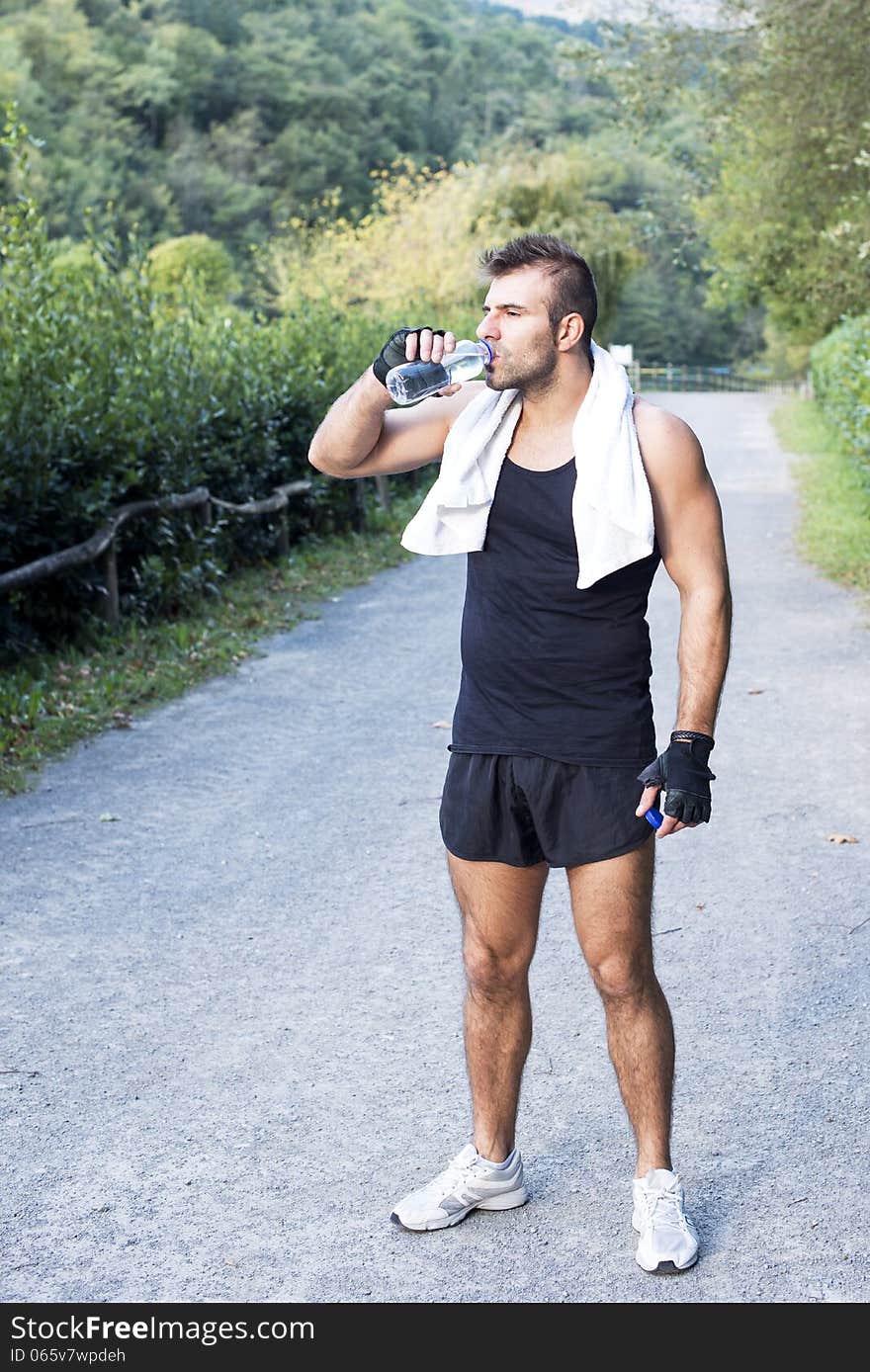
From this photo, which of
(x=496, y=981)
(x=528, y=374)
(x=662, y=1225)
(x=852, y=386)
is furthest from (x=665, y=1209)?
(x=852, y=386)

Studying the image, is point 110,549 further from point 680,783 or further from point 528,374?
point 680,783

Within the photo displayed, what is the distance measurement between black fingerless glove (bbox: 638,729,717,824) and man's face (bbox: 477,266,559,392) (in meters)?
0.84

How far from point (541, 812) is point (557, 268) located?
1.16 meters

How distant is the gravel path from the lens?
3432mm

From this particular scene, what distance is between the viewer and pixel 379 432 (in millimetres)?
3527

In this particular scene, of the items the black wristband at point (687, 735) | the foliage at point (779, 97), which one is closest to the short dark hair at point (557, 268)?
the black wristband at point (687, 735)

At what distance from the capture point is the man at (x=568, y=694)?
3.25 metres

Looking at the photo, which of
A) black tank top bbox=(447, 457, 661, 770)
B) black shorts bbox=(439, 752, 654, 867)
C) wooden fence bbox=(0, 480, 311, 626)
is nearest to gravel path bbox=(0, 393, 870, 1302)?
black shorts bbox=(439, 752, 654, 867)

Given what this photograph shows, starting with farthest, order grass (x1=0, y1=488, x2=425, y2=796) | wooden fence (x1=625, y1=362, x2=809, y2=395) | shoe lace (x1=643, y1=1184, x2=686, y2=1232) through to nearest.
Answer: wooden fence (x1=625, y1=362, x2=809, y2=395) < grass (x1=0, y1=488, x2=425, y2=796) < shoe lace (x1=643, y1=1184, x2=686, y2=1232)

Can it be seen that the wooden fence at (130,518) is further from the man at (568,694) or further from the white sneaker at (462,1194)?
the white sneaker at (462,1194)

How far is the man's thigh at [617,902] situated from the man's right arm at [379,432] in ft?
3.27

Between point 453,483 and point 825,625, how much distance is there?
341 inches

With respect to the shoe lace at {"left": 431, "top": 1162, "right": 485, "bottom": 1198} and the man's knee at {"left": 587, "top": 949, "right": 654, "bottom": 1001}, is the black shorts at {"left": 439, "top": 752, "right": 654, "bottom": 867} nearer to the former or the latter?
the man's knee at {"left": 587, "top": 949, "right": 654, "bottom": 1001}

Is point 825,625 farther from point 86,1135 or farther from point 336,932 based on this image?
point 86,1135
